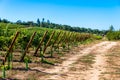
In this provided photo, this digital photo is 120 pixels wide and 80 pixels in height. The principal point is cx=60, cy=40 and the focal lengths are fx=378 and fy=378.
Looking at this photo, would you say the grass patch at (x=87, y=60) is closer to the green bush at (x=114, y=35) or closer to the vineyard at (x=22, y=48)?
the vineyard at (x=22, y=48)

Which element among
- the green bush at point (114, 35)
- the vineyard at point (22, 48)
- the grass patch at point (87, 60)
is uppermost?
the vineyard at point (22, 48)

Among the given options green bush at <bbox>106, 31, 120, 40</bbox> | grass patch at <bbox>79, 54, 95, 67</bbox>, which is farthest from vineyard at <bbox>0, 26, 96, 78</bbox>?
green bush at <bbox>106, 31, 120, 40</bbox>

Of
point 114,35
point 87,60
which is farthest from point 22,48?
point 114,35

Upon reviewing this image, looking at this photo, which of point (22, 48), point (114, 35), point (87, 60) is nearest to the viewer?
point (87, 60)

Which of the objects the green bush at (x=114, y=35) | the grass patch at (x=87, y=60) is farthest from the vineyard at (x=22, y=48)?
the green bush at (x=114, y=35)

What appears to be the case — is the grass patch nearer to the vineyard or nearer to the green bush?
the vineyard

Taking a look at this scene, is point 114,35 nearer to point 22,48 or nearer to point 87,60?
point 87,60

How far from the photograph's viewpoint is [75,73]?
19016 mm

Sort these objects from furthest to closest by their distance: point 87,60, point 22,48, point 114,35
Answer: point 114,35, point 22,48, point 87,60

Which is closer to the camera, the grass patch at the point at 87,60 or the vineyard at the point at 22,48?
the vineyard at the point at 22,48

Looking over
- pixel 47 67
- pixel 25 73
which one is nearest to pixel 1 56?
pixel 47 67

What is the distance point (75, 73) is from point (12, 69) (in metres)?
3.18

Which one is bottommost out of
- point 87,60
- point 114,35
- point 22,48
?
point 114,35

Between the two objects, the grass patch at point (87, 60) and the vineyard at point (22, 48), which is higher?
the vineyard at point (22, 48)
